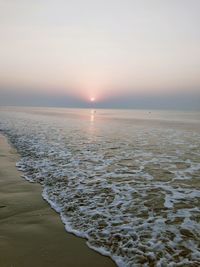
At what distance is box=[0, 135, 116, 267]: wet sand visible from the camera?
184 inches

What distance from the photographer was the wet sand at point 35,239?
15.4 feet

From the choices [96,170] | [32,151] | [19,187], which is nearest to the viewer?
[19,187]

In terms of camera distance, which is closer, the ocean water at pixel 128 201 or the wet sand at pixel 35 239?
the wet sand at pixel 35 239

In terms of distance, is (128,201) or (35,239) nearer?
(35,239)

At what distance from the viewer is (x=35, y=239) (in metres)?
5.42

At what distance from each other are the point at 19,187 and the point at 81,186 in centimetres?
212

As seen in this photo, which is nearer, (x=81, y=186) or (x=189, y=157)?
(x=81, y=186)

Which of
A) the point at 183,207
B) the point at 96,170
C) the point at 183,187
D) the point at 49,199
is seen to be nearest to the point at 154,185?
the point at 183,187

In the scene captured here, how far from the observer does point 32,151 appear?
53.5 feet

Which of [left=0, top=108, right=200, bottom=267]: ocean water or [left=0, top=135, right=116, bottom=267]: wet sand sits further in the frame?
[left=0, top=108, right=200, bottom=267]: ocean water

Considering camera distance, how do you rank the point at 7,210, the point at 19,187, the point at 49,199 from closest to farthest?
the point at 7,210 → the point at 49,199 → the point at 19,187

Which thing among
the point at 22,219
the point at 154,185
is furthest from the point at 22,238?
the point at 154,185

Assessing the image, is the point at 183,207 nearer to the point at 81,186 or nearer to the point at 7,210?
the point at 81,186

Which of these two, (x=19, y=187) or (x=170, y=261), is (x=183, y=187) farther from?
(x=19, y=187)
